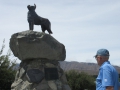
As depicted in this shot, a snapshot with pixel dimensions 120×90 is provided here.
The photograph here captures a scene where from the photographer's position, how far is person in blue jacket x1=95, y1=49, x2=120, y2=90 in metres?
3.81

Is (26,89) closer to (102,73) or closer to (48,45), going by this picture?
(48,45)

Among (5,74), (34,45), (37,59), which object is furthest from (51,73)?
(5,74)

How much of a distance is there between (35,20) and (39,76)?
1914 mm

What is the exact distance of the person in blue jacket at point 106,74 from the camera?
3.81 metres

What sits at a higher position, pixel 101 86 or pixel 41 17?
pixel 41 17

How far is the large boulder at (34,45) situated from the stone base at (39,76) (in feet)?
0.79

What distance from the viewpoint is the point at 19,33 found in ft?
28.0

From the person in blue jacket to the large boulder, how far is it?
14.6ft

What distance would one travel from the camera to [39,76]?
844 centimetres

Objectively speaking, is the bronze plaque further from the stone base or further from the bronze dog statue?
the bronze dog statue

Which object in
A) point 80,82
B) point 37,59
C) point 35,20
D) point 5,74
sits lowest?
point 80,82

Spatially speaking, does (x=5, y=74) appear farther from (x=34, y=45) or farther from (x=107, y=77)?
(x=107, y=77)

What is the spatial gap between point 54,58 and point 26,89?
134 centimetres

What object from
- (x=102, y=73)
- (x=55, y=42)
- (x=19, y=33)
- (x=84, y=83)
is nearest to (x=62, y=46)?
(x=55, y=42)
